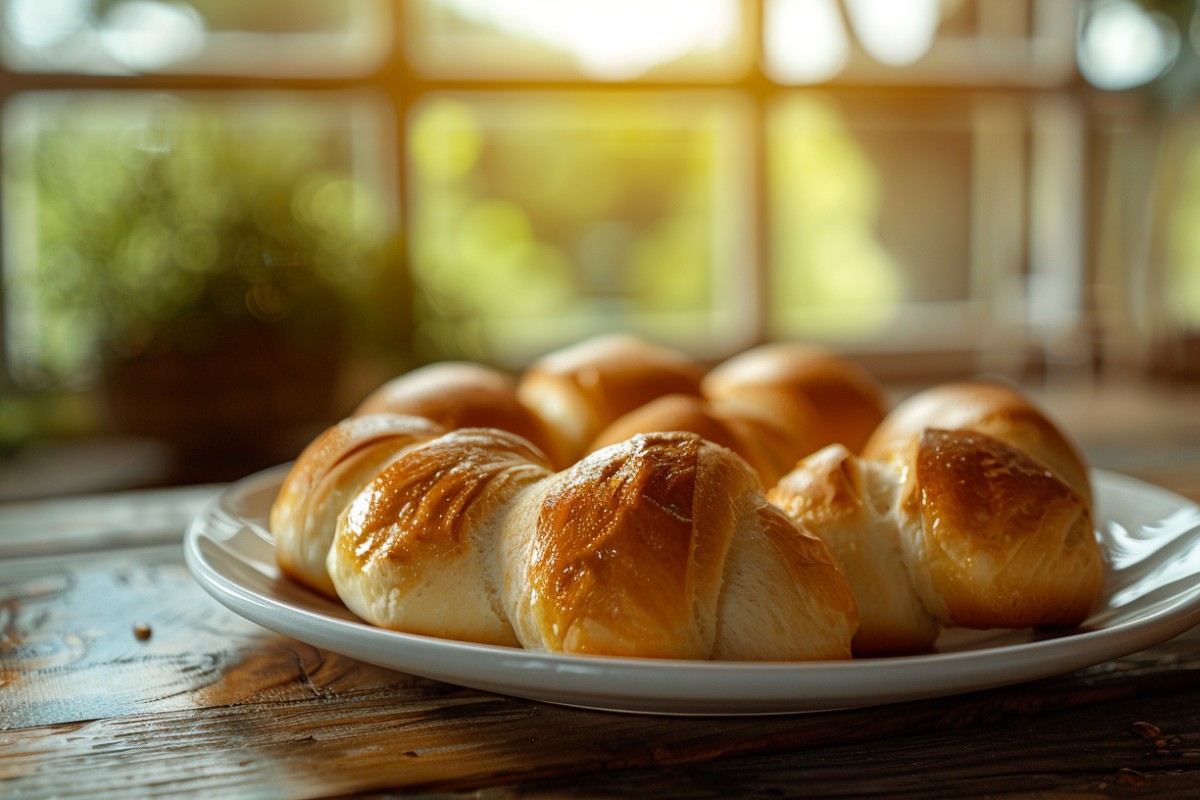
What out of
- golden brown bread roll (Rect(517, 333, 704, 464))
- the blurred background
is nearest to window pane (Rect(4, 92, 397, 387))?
the blurred background

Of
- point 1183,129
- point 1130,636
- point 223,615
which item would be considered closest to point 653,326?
point 1183,129

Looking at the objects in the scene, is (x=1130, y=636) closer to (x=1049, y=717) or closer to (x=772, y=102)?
(x=1049, y=717)

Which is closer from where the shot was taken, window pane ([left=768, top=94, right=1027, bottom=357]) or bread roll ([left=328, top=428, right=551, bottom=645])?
bread roll ([left=328, top=428, right=551, bottom=645])

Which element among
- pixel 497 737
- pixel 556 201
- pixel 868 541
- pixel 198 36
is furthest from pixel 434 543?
pixel 556 201

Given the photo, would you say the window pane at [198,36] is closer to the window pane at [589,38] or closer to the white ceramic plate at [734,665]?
the window pane at [589,38]

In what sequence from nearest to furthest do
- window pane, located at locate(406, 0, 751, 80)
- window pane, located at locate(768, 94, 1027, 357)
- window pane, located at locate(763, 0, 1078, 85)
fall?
window pane, located at locate(406, 0, 751, 80) < window pane, located at locate(763, 0, 1078, 85) < window pane, located at locate(768, 94, 1027, 357)

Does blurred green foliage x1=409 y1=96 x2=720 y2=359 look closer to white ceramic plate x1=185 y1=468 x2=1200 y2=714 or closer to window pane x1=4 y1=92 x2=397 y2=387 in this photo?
window pane x1=4 y1=92 x2=397 y2=387

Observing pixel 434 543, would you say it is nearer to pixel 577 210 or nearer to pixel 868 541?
pixel 868 541
